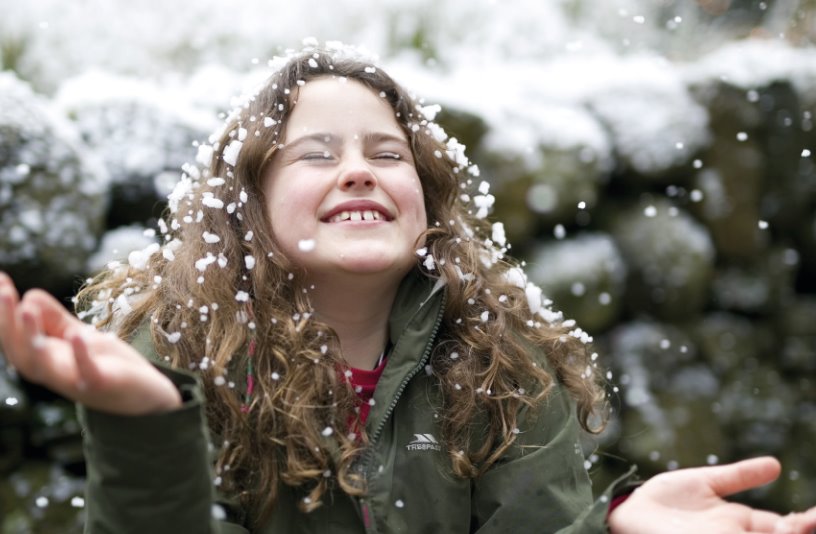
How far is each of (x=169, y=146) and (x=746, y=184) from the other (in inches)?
126

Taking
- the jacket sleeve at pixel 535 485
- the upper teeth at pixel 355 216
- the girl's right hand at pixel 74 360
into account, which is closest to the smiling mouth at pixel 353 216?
the upper teeth at pixel 355 216

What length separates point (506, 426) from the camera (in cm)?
203

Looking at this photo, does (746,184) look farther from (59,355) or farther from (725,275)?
(59,355)

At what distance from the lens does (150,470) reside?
1.38 metres

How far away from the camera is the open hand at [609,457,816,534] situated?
1408 millimetres

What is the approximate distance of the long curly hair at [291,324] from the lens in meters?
1.89

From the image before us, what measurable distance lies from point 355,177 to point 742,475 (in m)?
1.03

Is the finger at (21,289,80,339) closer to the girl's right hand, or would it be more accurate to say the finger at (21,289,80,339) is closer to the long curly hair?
the girl's right hand

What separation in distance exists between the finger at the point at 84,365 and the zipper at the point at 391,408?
0.75 meters

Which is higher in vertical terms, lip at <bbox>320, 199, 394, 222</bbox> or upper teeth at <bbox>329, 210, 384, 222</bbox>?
lip at <bbox>320, 199, 394, 222</bbox>

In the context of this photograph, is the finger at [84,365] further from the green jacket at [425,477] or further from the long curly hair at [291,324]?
the long curly hair at [291,324]

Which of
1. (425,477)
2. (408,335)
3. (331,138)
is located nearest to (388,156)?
(331,138)

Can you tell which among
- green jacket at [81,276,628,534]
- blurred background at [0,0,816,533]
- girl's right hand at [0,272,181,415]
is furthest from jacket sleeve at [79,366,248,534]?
blurred background at [0,0,816,533]

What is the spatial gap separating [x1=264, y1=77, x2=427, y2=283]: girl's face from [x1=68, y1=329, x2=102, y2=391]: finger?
0.77m
